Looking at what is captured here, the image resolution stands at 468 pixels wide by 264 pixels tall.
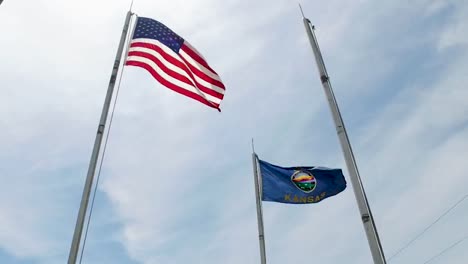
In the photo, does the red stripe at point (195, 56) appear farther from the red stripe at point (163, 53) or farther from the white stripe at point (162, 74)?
the white stripe at point (162, 74)

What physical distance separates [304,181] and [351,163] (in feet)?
22.1

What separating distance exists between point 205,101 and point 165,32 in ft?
7.82

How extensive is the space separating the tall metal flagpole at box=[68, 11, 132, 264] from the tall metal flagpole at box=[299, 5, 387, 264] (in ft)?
17.2

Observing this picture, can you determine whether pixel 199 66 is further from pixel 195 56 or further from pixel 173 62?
pixel 173 62

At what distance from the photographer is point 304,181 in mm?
15766

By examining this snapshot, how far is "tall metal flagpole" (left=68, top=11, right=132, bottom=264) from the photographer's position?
8023 mm

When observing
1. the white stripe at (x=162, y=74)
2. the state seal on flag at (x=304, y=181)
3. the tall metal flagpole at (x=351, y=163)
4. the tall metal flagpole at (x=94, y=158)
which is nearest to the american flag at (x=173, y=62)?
the white stripe at (x=162, y=74)

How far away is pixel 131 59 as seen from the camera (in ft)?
37.3

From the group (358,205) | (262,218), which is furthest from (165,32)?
(262,218)

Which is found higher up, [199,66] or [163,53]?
A: [199,66]

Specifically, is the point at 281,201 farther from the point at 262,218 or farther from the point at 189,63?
the point at 189,63

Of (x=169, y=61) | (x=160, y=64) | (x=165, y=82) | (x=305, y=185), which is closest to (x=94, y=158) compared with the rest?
(x=165, y=82)

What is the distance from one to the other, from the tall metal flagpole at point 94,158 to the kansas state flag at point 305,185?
321 inches

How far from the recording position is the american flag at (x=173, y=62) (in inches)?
452
